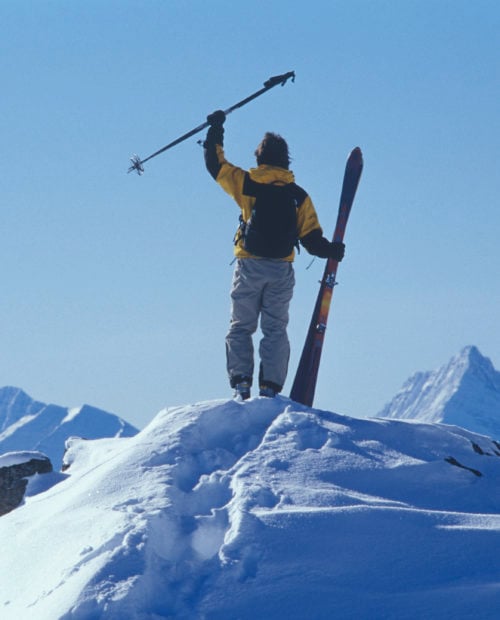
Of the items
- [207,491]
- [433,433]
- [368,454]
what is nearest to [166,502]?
[207,491]

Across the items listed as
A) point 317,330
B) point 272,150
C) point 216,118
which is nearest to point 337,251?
point 272,150

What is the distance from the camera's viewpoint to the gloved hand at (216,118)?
11266 mm

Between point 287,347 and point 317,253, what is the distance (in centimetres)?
111

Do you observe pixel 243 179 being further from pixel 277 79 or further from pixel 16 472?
pixel 16 472

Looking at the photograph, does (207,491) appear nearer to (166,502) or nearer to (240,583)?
(166,502)

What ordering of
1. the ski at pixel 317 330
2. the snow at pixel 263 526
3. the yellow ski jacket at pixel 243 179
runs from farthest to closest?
the ski at pixel 317 330 → the yellow ski jacket at pixel 243 179 → the snow at pixel 263 526

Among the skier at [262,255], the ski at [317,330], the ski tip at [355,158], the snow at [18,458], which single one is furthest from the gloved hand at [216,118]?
the snow at [18,458]

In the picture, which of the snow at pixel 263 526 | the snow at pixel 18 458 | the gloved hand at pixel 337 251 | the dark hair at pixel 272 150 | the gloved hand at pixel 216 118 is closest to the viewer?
the snow at pixel 263 526

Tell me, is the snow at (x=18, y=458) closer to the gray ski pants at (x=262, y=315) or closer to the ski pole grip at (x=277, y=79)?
the gray ski pants at (x=262, y=315)

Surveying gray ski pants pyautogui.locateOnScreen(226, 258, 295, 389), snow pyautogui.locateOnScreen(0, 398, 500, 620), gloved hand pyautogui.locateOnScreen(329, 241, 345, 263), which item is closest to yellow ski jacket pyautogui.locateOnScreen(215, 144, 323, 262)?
gray ski pants pyautogui.locateOnScreen(226, 258, 295, 389)

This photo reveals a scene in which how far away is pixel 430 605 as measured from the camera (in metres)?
6.49

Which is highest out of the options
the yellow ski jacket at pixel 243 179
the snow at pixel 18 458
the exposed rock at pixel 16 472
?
the yellow ski jacket at pixel 243 179

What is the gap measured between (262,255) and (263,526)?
13.6 feet

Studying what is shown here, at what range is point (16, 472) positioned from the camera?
1167cm
